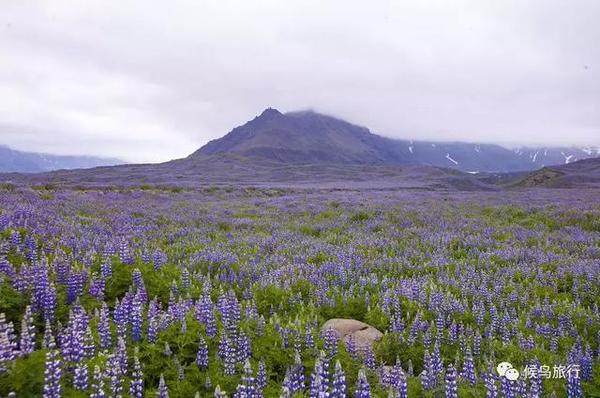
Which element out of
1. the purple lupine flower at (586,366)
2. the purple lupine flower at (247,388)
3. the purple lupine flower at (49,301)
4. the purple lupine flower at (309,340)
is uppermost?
the purple lupine flower at (49,301)

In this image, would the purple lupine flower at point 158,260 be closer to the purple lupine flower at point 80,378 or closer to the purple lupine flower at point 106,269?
the purple lupine flower at point 106,269

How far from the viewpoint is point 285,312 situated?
7.60 meters

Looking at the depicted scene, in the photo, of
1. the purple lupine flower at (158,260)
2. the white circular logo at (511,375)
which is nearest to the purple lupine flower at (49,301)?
the purple lupine flower at (158,260)

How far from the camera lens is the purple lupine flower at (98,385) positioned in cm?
390

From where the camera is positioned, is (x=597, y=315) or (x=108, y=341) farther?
(x=597, y=315)

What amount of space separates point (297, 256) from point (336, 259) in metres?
1.06

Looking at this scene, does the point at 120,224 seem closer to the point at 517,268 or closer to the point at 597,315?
the point at 517,268

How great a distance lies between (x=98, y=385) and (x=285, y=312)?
3.87 meters

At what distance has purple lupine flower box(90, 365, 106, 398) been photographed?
12.8 feet

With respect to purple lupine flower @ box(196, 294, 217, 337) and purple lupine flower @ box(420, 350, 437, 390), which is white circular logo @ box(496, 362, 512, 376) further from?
purple lupine flower @ box(196, 294, 217, 337)

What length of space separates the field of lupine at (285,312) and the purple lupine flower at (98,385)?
0.10ft

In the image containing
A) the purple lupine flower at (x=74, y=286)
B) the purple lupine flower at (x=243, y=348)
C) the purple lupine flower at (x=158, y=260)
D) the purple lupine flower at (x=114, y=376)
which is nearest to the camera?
the purple lupine flower at (x=114, y=376)

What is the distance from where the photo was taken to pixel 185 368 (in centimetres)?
498

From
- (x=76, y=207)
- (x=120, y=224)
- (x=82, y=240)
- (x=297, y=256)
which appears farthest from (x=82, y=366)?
(x=76, y=207)
